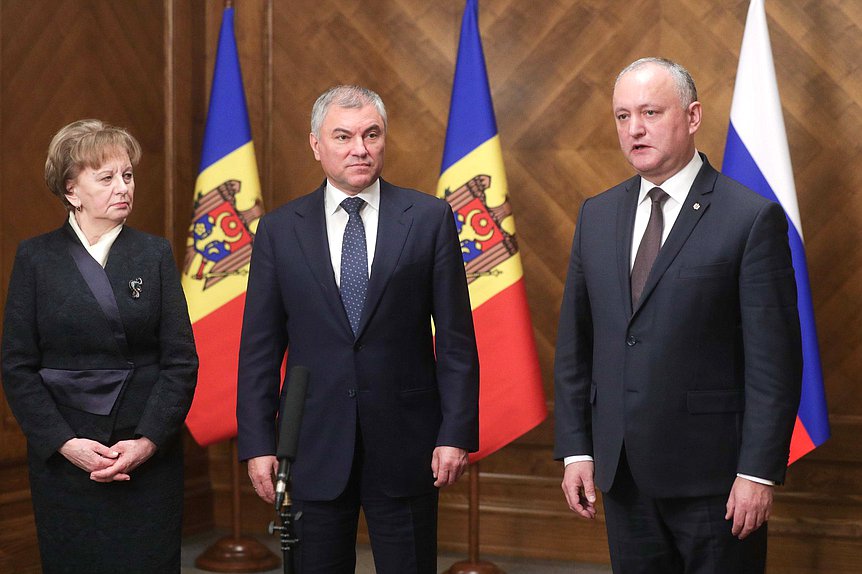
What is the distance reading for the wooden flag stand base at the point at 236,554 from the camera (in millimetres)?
4703

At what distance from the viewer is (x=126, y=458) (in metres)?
2.71

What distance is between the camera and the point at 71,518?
275 centimetres

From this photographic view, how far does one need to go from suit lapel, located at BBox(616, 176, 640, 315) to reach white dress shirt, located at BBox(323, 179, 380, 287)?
2.01 feet

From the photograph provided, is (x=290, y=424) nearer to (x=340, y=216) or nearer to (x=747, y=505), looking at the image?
(x=747, y=505)

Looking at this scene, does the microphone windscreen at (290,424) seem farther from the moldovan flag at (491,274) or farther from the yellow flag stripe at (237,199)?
the yellow flag stripe at (237,199)

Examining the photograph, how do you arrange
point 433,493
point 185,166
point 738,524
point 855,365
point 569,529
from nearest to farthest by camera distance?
point 738,524, point 433,493, point 855,365, point 569,529, point 185,166

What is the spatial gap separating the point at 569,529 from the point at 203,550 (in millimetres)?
1687

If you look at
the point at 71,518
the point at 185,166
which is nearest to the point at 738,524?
the point at 71,518

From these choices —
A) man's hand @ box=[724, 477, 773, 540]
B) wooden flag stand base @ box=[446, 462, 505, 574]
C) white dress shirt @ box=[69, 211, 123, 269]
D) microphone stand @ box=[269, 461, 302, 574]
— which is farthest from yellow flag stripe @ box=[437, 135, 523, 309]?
microphone stand @ box=[269, 461, 302, 574]

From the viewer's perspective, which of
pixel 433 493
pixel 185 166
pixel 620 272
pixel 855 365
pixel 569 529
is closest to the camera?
pixel 620 272

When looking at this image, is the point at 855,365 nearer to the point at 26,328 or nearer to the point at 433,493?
the point at 433,493

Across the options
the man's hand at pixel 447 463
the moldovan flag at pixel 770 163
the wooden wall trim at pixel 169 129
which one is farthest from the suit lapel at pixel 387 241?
the wooden wall trim at pixel 169 129

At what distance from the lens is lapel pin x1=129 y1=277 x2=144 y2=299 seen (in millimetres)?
2783

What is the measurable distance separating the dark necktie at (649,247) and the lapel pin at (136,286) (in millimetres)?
1261
